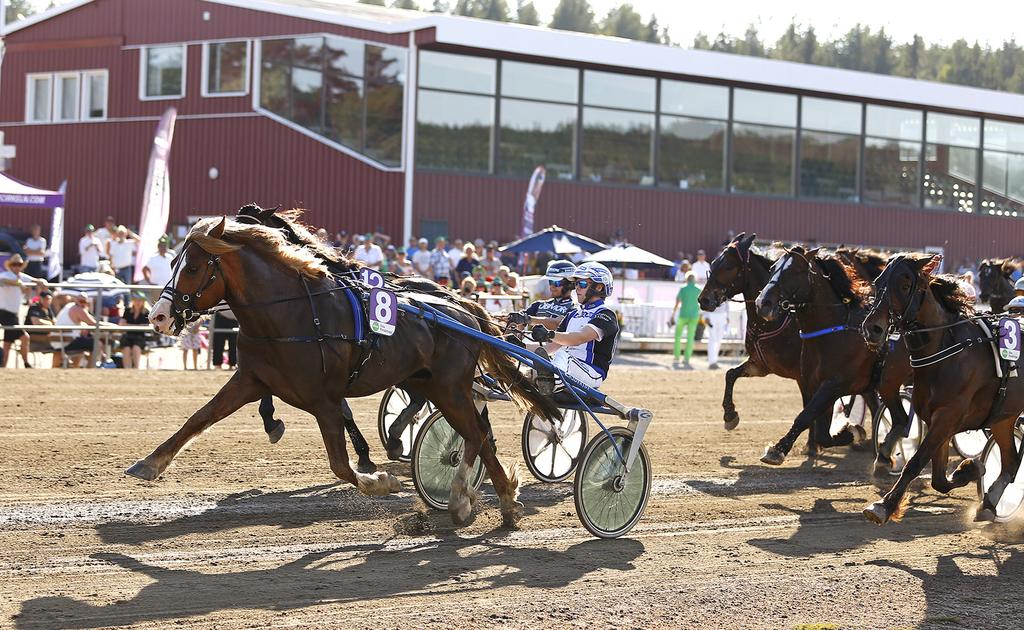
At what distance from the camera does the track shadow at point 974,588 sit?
6.05m

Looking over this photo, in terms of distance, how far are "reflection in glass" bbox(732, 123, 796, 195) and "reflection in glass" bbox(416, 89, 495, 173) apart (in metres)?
6.67

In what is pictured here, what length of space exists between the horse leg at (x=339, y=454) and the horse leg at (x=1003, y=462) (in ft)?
13.1

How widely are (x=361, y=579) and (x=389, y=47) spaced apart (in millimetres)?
19323

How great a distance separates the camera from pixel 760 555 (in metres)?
7.22

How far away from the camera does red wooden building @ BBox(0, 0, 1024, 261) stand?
24781mm

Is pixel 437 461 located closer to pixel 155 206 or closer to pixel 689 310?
pixel 155 206

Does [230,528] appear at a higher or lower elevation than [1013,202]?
lower

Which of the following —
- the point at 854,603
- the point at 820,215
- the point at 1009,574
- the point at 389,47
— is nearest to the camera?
the point at 854,603

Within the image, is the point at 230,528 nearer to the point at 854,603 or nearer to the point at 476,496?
the point at 476,496

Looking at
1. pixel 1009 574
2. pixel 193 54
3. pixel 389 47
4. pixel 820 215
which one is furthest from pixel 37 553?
pixel 820 215

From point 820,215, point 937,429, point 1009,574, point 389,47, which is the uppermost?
point 389,47

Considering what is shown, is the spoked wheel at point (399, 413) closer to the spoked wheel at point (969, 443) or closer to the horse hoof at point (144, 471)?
the horse hoof at point (144, 471)

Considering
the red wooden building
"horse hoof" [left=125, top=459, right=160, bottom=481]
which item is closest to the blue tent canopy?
the red wooden building

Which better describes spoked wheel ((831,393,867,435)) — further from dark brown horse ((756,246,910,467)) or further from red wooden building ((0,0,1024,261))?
red wooden building ((0,0,1024,261))
